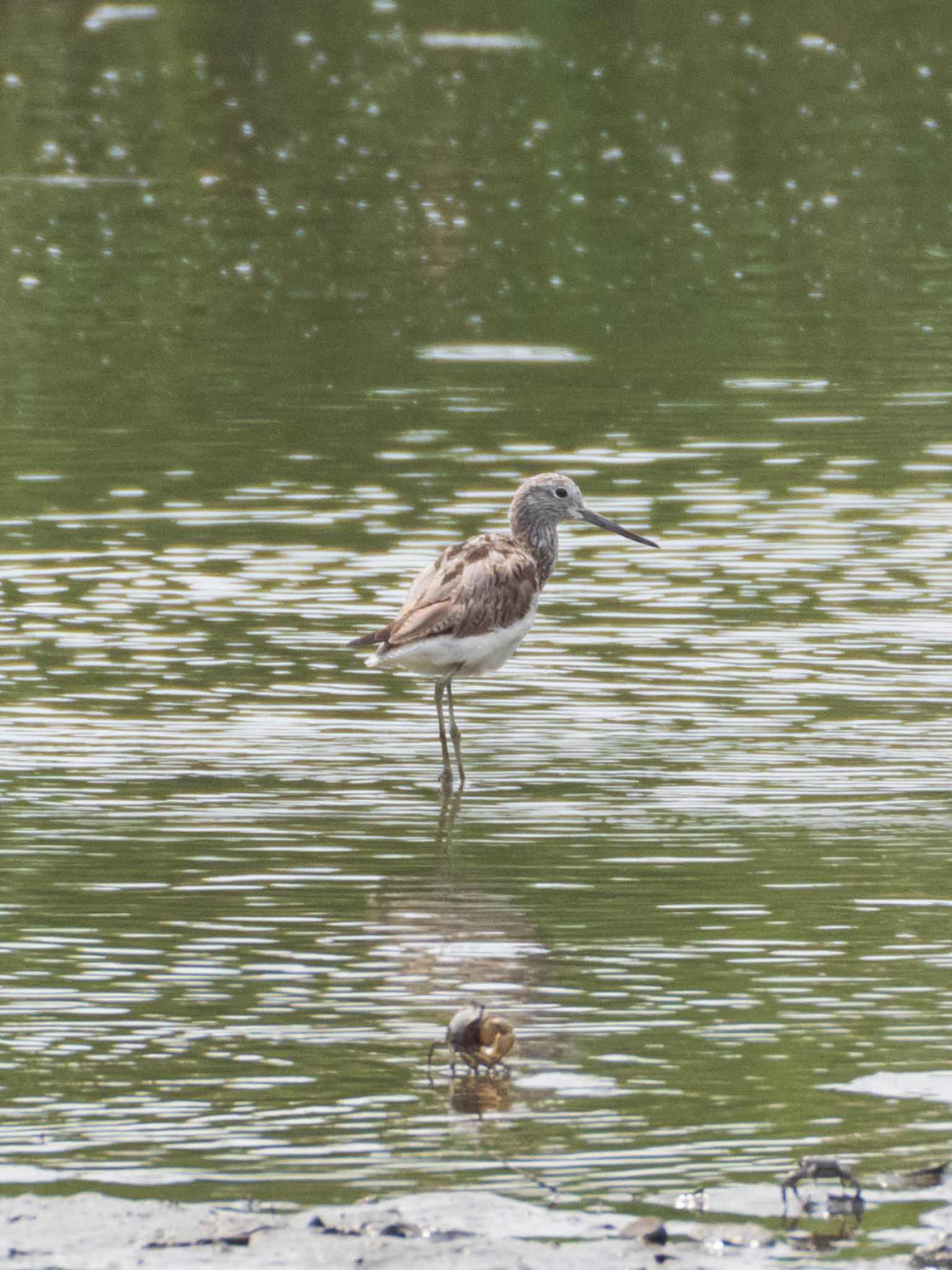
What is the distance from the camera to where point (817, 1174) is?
22.3ft

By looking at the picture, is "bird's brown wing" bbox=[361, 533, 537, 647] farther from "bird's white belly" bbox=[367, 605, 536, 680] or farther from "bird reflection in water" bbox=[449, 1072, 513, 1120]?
"bird reflection in water" bbox=[449, 1072, 513, 1120]

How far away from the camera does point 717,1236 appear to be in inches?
254

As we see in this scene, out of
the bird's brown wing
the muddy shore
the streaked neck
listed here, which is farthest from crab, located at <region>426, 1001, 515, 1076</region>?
the streaked neck

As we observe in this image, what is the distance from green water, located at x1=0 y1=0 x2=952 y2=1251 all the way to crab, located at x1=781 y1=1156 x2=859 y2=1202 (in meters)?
0.09

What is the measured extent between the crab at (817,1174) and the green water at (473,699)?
87 millimetres

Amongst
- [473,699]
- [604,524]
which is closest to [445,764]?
[473,699]

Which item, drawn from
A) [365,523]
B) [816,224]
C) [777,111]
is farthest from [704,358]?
[777,111]

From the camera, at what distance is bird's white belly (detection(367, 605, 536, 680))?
469 inches

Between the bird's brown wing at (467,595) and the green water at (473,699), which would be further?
the bird's brown wing at (467,595)

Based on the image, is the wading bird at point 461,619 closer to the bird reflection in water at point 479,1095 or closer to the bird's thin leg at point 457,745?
the bird's thin leg at point 457,745

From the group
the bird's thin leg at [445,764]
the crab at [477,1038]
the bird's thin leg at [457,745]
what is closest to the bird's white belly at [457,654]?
the bird's thin leg at [457,745]

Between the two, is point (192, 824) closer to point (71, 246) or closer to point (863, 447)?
point (863, 447)

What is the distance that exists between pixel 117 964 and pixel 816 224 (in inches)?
917

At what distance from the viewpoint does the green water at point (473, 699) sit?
304 inches
